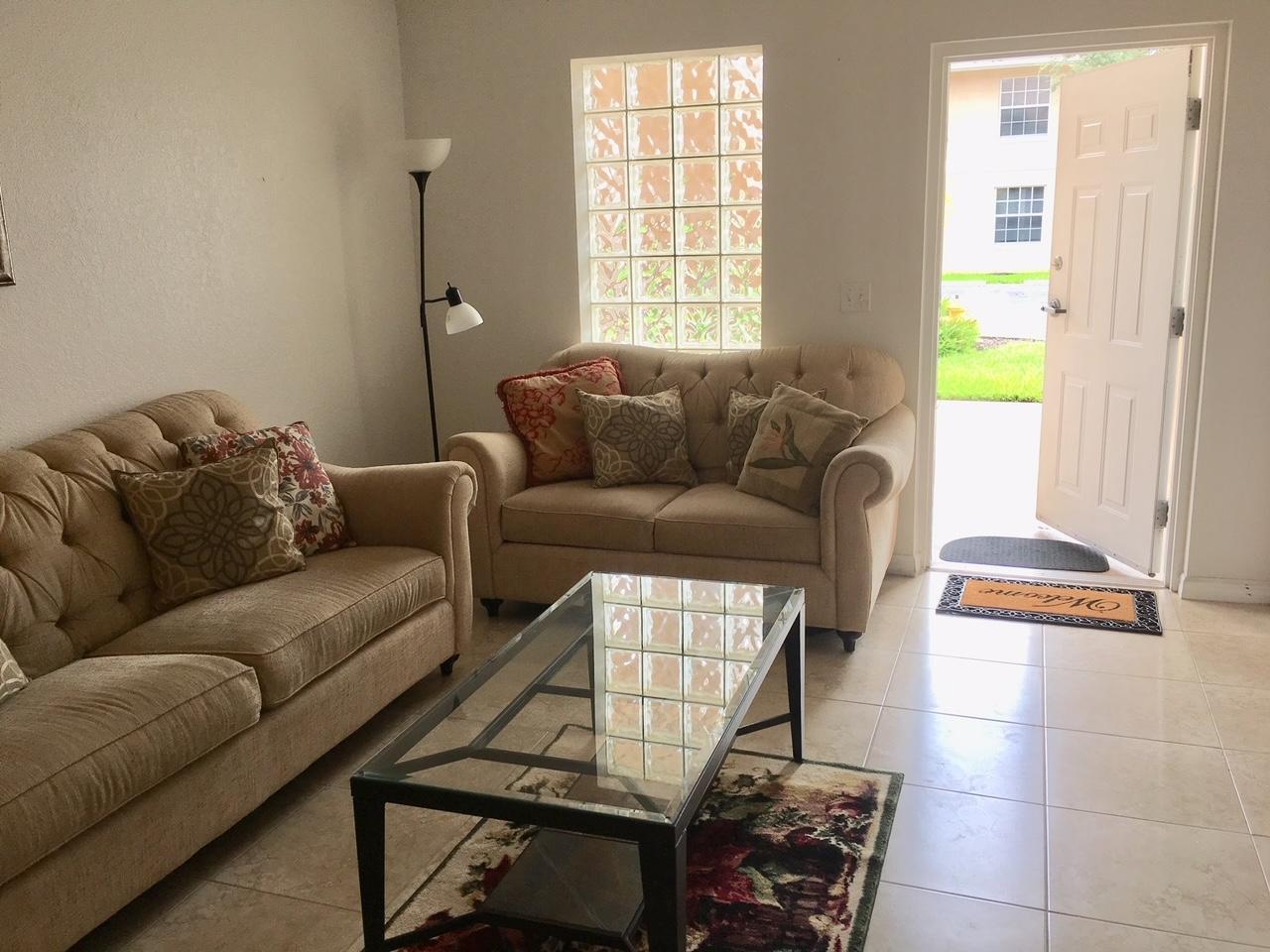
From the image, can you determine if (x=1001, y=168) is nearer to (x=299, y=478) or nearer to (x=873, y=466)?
(x=873, y=466)

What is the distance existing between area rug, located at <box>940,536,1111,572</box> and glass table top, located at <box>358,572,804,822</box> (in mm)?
1847

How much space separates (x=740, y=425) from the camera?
3752mm

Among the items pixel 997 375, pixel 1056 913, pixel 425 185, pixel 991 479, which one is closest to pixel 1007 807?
pixel 1056 913

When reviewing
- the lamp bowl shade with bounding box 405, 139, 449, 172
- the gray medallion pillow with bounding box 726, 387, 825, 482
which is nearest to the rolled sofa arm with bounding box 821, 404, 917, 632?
the gray medallion pillow with bounding box 726, 387, 825, 482

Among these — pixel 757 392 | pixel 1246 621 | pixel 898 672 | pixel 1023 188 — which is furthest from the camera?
pixel 1023 188

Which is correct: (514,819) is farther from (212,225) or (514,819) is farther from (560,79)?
(560,79)

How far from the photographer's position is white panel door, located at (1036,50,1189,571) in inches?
151

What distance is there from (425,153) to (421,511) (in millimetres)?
1562

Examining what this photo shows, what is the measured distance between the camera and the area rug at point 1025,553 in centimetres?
422

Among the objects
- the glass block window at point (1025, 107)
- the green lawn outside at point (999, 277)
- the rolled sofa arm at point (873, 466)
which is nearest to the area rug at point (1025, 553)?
the rolled sofa arm at point (873, 466)

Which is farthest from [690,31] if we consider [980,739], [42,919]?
[42,919]

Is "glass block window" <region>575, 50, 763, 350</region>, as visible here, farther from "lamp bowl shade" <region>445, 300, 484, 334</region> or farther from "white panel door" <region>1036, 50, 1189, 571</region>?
"white panel door" <region>1036, 50, 1189, 571</region>

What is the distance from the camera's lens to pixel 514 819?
1.77 meters

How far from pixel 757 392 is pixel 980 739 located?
1539mm
